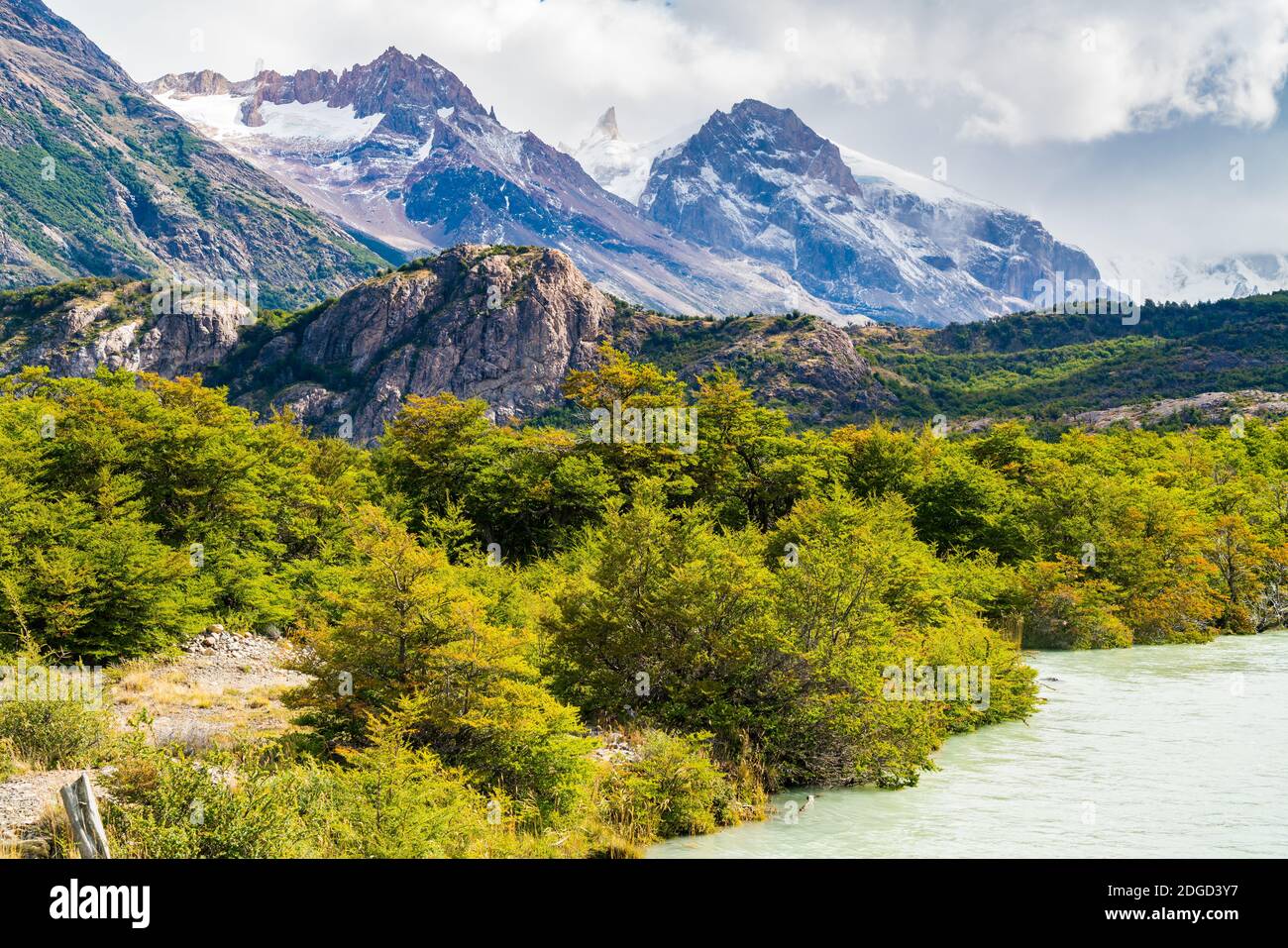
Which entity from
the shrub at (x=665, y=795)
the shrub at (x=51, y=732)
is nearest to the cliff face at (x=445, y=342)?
the shrub at (x=51, y=732)

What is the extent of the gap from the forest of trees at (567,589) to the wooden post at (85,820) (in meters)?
0.80

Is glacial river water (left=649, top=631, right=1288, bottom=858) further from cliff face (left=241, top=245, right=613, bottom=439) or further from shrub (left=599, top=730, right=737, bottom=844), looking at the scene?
cliff face (left=241, top=245, right=613, bottom=439)

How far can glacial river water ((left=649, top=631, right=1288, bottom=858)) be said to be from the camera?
13.5 meters

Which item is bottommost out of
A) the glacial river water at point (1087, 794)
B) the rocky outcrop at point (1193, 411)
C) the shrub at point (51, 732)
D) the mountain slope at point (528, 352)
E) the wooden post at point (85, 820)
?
the glacial river water at point (1087, 794)

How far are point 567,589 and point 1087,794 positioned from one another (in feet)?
35.8

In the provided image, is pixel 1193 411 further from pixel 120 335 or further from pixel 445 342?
pixel 120 335

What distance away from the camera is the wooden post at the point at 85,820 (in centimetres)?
859

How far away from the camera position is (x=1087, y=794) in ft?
52.3

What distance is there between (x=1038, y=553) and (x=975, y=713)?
18400 mm

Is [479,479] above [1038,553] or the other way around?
above

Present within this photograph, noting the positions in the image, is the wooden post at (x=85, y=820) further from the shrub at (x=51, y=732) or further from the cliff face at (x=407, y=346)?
the cliff face at (x=407, y=346)
